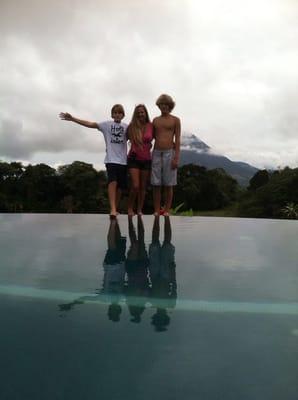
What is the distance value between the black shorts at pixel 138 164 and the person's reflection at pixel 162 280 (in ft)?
5.78

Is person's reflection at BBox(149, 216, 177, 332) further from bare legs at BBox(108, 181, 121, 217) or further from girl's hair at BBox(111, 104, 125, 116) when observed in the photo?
girl's hair at BBox(111, 104, 125, 116)

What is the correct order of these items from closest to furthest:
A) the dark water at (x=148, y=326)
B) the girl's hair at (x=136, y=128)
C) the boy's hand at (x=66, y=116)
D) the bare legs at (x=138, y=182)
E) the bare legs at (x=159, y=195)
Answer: the dark water at (x=148, y=326) < the boy's hand at (x=66, y=116) < the girl's hair at (x=136, y=128) < the bare legs at (x=138, y=182) < the bare legs at (x=159, y=195)

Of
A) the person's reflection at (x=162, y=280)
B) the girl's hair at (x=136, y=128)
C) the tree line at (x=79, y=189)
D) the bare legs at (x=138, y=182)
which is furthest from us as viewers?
the tree line at (x=79, y=189)

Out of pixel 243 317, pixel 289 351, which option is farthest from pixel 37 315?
pixel 289 351

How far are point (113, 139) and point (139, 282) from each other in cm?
305

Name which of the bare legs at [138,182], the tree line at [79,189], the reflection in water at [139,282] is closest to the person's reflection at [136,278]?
the reflection in water at [139,282]

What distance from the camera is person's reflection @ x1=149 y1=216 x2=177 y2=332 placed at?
1.33m

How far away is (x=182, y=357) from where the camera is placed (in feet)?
3.43

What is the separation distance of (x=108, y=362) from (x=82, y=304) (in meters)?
0.47

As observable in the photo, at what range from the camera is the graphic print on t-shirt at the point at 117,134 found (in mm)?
4625

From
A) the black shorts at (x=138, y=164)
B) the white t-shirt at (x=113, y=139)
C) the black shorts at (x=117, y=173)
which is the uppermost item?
the white t-shirt at (x=113, y=139)

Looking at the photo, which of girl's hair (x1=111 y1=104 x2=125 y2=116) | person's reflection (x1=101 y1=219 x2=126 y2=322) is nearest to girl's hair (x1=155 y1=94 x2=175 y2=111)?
girl's hair (x1=111 y1=104 x2=125 y2=116)

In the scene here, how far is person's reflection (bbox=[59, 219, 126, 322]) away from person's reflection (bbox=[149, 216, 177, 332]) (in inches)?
4.9

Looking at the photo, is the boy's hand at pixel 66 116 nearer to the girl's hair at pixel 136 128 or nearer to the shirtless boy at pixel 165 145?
the girl's hair at pixel 136 128
